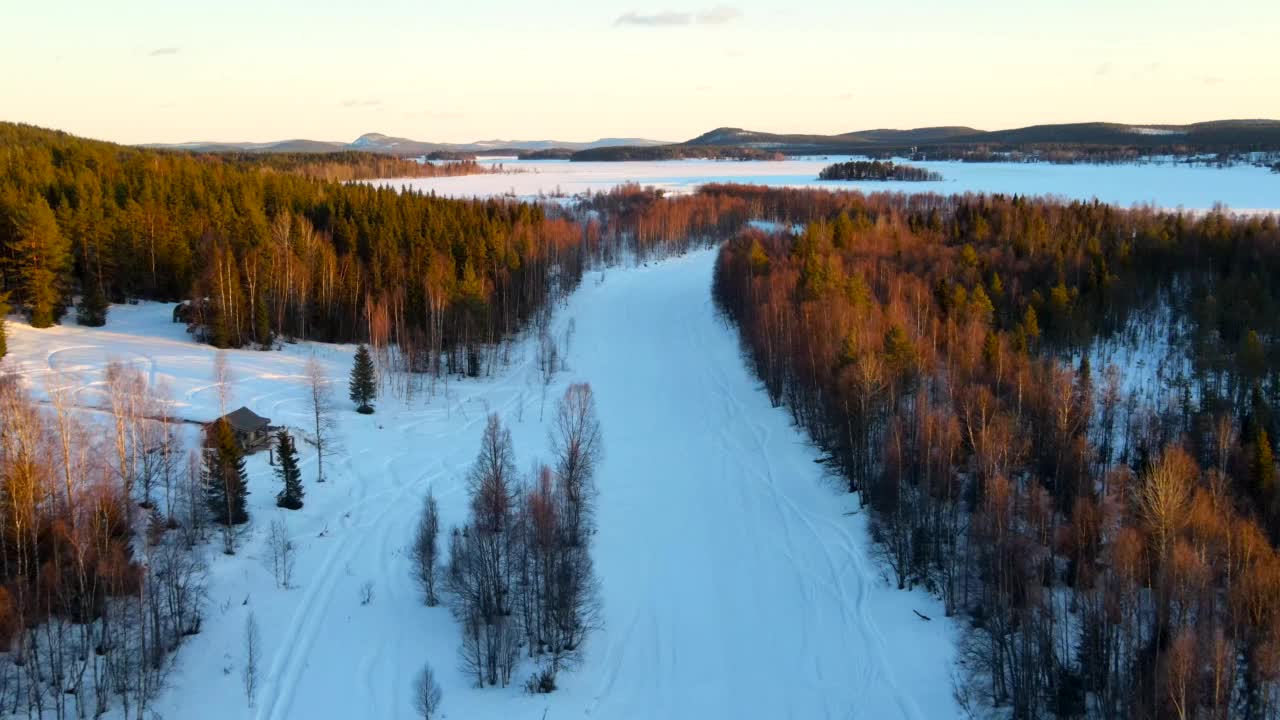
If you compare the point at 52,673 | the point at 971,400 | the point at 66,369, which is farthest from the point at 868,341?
the point at 66,369

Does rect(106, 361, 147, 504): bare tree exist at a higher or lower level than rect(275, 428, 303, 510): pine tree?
higher

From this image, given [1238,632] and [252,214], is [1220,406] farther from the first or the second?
[252,214]

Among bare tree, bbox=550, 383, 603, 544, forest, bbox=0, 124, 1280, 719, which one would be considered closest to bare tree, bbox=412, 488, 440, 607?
forest, bbox=0, 124, 1280, 719

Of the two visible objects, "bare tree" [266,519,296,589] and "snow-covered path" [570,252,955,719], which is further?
"bare tree" [266,519,296,589]

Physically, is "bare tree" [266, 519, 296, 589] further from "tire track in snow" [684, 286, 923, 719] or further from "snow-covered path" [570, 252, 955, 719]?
A: "tire track in snow" [684, 286, 923, 719]

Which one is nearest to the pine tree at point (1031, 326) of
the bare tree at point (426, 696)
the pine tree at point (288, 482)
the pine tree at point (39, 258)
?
the pine tree at point (288, 482)

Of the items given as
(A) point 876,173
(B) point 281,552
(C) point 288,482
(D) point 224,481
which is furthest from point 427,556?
(A) point 876,173
